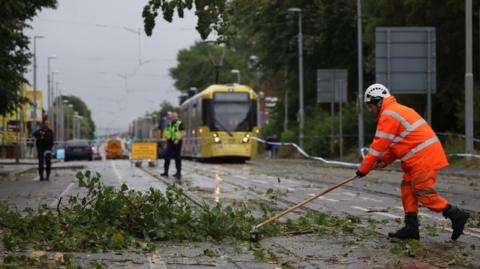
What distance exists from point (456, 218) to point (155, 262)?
3.07 meters

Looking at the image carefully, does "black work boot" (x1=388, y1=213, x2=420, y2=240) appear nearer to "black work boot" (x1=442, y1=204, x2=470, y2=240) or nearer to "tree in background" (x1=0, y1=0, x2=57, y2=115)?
"black work boot" (x1=442, y1=204, x2=470, y2=240)

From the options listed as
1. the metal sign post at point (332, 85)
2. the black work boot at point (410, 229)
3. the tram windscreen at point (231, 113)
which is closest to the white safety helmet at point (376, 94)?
the black work boot at point (410, 229)

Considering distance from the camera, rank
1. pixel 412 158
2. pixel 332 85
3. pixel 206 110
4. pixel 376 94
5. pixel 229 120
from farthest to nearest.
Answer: pixel 206 110
pixel 332 85
pixel 229 120
pixel 376 94
pixel 412 158

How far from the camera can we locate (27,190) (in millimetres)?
17469

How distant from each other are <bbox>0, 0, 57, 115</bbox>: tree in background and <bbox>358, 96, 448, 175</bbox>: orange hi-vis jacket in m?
14.5

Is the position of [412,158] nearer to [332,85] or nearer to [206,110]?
[332,85]

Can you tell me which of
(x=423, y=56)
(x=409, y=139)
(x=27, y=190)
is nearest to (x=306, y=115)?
(x=423, y=56)

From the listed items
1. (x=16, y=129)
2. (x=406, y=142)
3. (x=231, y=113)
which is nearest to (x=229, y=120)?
(x=231, y=113)

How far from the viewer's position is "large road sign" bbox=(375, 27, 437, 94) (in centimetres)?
2850

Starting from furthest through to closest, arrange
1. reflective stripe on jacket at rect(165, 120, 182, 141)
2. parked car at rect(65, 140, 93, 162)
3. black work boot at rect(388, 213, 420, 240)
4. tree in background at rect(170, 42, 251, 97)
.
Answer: tree in background at rect(170, 42, 251, 97) → parked car at rect(65, 140, 93, 162) → reflective stripe on jacket at rect(165, 120, 182, 141) → black work boot at rect(388, 213, 420, 240)

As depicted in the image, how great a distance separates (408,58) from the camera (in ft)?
94.7

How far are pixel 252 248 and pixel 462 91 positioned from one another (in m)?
25.7

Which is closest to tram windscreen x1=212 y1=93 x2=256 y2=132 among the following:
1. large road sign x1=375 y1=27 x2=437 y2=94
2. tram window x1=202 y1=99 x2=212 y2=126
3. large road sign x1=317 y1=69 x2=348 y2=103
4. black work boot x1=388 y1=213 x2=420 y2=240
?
tram window x1=202 y1=99 x2=212 y2=126

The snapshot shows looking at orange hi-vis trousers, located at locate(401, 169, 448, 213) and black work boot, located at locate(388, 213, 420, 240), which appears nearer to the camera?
orange hi-vis trousers, located at locate(401, 169, 448, 213)
